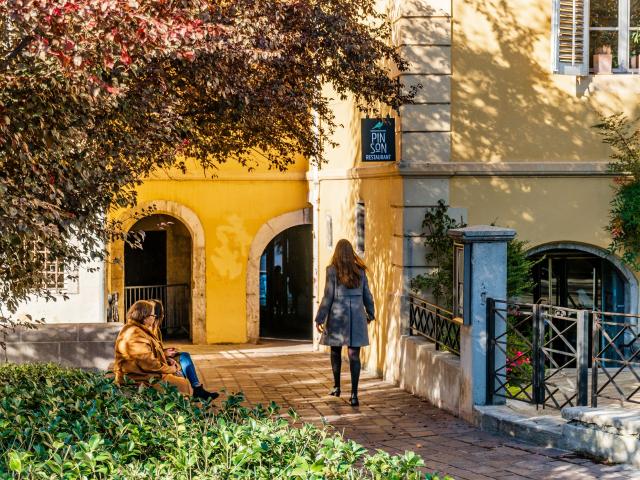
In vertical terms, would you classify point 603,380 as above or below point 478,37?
below

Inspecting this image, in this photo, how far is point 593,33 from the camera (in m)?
13.6

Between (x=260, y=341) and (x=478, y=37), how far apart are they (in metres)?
10.2

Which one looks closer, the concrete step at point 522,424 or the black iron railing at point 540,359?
the concrete step at point 522,424

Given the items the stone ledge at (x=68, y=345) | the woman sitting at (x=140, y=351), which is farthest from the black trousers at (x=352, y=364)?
the stone ledge at (x=68, y=345)

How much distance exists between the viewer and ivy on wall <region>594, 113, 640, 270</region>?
13.6 m

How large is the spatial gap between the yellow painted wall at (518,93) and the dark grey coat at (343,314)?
247 centimetres

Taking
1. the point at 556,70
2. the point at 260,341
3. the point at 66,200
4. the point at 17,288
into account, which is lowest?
the point at 260,341

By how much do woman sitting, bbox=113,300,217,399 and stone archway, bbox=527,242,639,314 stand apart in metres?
5.31

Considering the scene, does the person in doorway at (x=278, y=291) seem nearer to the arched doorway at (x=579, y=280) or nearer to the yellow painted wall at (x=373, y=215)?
the yellow painted wall at (x=373, y=215)

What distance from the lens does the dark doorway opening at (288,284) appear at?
24.4 m

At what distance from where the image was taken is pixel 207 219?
22094 mm

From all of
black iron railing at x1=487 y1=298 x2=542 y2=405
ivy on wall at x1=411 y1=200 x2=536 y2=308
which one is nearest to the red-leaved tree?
ivy on wall at x1=411 y1=200 x2=536 y2=308

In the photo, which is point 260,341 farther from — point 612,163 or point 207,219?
point 612,163

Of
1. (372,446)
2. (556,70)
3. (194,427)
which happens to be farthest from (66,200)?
(556,70)
